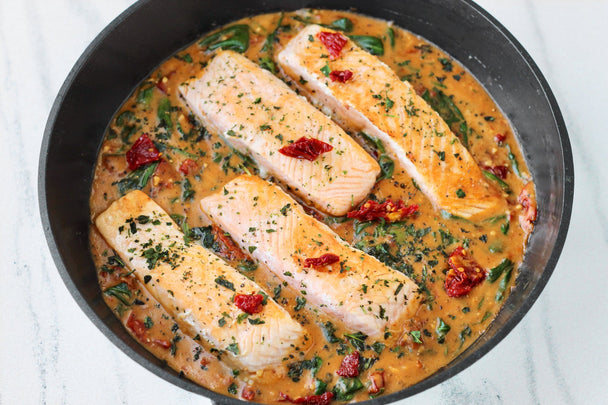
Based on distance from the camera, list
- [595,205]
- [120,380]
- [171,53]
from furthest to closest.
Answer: [171,53] → [595,205] → [120,380]

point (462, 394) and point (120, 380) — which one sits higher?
point (462, 394)

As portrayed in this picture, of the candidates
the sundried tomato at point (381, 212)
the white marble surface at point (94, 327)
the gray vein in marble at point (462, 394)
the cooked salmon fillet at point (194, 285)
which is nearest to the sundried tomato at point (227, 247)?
the cooked salmon fillet at point (194, 285)

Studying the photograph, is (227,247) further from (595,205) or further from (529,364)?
(595,205)

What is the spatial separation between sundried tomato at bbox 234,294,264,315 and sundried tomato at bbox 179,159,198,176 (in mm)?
945

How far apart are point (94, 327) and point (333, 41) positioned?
2.47 meters

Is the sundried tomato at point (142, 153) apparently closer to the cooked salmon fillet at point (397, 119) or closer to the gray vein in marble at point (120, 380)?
the cooked salmon fillet at point (397, 119)

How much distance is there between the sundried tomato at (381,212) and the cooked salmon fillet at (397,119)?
229mm

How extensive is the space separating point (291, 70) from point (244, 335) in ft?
6.17

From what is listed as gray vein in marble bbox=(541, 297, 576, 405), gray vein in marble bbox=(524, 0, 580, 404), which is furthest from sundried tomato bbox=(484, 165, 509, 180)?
gray vein in marble bbox=(541, 297, 576, 405)

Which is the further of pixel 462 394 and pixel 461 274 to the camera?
pixel 462 394

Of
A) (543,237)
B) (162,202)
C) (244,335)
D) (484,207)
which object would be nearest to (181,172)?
(162,202)

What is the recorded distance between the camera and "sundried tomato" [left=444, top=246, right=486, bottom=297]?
406 cm

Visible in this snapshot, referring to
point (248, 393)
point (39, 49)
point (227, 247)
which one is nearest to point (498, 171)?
point (227, 247)

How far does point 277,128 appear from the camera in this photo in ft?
14.4
